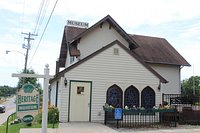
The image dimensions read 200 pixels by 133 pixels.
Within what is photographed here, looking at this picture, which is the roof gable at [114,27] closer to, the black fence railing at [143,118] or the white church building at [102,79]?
the white church building at [102,79]

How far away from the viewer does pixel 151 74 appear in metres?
17.3

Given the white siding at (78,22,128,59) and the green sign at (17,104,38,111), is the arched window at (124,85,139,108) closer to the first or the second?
the white siding at (78,22,128,59)

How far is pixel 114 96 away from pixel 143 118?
216cm

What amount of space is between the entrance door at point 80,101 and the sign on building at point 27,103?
765 cm

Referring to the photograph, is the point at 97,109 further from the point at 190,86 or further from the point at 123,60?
the point at 190,86

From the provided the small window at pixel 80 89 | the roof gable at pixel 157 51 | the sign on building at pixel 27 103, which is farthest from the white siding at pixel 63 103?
the roof gable at pixel 157 51

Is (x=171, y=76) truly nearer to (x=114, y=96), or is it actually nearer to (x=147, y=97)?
(x=147, y=97)

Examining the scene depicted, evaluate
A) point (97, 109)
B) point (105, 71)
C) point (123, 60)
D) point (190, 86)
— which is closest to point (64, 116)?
point (97, 109)

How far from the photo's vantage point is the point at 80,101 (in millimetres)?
15516

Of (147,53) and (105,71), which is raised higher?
(147,53)

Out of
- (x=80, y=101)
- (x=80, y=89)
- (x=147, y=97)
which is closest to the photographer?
(x=80, y=101)

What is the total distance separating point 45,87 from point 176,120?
32.2 ft

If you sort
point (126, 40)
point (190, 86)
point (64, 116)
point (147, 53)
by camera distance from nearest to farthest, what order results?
point (64, 116)
point (126, 40)
point (147, 53)
point (190, 86)

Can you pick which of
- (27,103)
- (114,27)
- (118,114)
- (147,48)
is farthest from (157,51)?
(27,103)
